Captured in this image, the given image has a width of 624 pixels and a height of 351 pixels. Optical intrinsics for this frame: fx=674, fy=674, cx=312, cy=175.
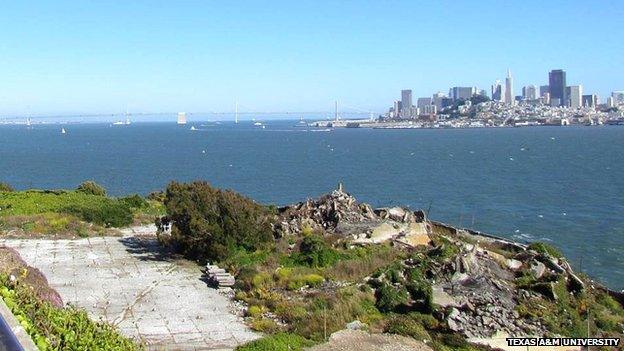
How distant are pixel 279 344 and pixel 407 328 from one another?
3.13 metres

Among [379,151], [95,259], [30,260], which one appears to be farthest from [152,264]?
[379,151]

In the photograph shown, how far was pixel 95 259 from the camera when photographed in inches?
867

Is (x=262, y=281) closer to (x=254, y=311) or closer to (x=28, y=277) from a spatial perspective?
(x=254, y=311)

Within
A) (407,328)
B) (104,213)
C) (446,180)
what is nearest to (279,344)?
(407,328)

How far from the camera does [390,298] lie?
16.9 meters

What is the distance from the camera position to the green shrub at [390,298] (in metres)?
16.7

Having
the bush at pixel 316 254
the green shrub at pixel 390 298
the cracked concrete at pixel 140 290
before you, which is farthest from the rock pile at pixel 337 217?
the green shrub at pixel 390 298

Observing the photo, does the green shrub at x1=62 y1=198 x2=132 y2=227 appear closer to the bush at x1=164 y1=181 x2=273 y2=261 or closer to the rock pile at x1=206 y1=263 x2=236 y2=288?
the bush at x1=164 y1=181 x2=273 y2=261

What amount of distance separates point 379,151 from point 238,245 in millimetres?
90876

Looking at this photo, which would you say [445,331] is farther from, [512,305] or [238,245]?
[238,245]

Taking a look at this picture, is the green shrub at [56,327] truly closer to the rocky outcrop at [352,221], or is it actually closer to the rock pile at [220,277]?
the rock pile at [220,277]

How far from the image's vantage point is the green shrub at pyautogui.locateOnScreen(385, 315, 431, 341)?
14.7 meters

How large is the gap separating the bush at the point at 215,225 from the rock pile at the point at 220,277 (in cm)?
158

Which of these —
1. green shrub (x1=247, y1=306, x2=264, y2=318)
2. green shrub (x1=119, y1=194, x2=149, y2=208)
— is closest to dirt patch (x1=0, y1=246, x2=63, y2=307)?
green shrub (x1=247, y1=306, x2=264, y2=318)
